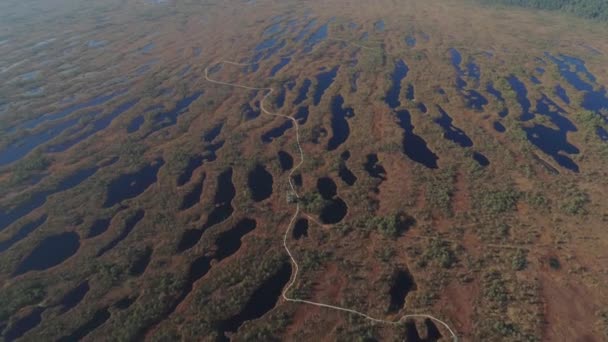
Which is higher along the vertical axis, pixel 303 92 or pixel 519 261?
pixel 303 92

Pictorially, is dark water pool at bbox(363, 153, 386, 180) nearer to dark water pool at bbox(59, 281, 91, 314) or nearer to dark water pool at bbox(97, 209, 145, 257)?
dark water pool at bbox(97, 209, 145, 257)

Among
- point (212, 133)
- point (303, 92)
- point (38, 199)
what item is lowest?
point (38, 199)

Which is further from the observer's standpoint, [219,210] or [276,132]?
[276,132]

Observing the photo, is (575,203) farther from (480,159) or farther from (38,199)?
(38,199)

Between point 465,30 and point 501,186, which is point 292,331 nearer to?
point 501,186

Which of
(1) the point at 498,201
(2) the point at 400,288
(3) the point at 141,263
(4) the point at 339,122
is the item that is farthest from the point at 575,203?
(3) the point at 141,263

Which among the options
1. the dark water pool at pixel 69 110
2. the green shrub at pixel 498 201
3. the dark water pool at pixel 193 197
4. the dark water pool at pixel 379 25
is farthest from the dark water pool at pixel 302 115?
the dark water pool at pixel 379 25

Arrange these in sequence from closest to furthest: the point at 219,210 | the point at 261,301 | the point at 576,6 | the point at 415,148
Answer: the point at 261,301, the point at 219,210, the point at 415,148, the point at 576,6

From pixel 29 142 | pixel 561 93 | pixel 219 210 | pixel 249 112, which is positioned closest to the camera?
pixel 219 210

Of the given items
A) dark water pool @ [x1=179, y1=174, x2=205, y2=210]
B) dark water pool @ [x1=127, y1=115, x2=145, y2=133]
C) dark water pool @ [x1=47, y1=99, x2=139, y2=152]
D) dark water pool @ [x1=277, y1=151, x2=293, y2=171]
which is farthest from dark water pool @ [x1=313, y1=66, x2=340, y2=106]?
dark water pool @ [x1=47, y1=99, x2=139, y2=152]
